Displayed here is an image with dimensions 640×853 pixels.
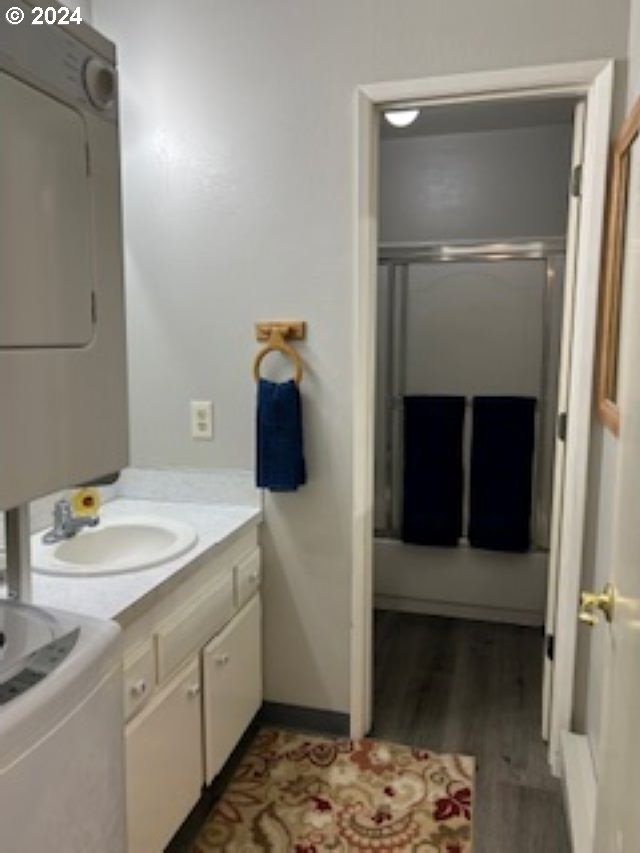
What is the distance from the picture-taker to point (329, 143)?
2045 millimetres

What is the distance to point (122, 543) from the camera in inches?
80.7

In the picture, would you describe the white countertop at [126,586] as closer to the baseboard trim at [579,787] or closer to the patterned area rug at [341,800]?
the patterned area rug at [341,800]

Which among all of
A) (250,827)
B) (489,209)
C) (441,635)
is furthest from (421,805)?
(489,209)

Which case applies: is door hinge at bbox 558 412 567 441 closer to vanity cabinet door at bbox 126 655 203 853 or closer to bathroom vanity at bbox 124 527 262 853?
bathroom vanity at bbox 124 527 262 853

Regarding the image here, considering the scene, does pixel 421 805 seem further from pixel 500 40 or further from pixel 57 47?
pixel 500 40

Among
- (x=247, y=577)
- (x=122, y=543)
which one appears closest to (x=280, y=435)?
(x=247, y=577)

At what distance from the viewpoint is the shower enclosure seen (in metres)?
3.13

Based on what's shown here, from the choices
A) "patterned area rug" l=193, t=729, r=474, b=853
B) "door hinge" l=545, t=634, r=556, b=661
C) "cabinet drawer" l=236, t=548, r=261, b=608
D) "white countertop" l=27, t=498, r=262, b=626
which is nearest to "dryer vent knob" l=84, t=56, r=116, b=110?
"white countertop" l=27, t=498, r=262, b=626

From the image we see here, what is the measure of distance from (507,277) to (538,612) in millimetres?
1639

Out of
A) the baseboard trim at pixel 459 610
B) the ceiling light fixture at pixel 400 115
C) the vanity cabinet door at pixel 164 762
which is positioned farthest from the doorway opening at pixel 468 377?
the vanity cabinet door at pixel 164 762

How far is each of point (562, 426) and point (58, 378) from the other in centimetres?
157

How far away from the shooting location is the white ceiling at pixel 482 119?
9.32 ft

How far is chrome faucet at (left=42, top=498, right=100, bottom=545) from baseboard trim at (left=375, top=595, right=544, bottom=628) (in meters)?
1.89

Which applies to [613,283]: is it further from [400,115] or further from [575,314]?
[400,115]
